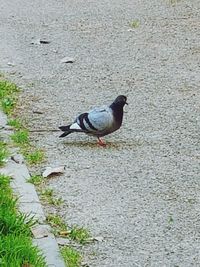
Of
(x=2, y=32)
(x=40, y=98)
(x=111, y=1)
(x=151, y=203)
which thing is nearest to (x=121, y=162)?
(x=151, y=203)

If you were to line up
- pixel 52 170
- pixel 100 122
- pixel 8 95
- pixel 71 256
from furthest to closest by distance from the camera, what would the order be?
pixel 8 95
pixel 100 122
pixel 52 170
pixel 71 256

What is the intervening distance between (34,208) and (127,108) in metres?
2.92

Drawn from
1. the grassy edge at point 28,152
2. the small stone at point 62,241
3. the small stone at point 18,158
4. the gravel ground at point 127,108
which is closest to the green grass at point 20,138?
the grassy edge at point 28,152

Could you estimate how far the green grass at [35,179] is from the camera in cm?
578

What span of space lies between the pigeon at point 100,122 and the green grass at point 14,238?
153 centimetres

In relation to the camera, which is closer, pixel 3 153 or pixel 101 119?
pixel 3 153

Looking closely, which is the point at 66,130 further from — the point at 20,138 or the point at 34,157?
the point at 34,157

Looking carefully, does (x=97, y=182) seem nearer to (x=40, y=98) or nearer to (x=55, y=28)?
(x=40, y=98)

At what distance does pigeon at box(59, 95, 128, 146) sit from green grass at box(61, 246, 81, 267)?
6.77 feet

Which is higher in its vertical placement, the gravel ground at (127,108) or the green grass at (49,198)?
the green grass at (49,198)

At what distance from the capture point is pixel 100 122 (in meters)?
6.66

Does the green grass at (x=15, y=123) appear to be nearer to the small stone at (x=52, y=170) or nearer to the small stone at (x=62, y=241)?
the small stone at (x=52, y=170)

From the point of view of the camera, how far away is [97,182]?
588cm

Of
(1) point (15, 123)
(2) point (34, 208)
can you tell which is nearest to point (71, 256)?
(2) point (34, 208)
